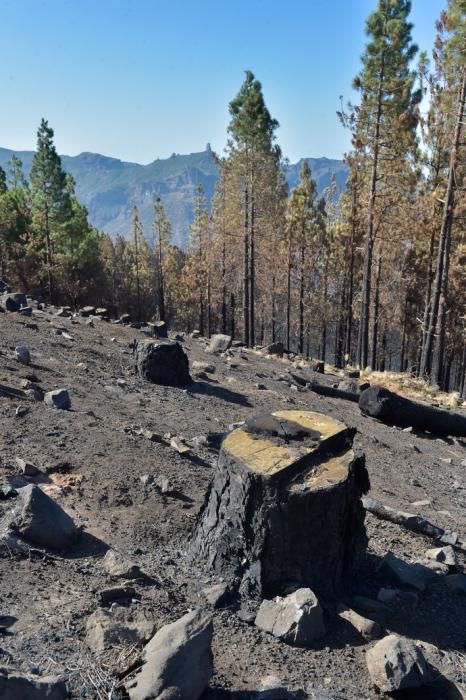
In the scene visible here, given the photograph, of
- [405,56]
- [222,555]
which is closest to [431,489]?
[222,555]

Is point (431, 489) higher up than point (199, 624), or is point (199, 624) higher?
point (199, 624)

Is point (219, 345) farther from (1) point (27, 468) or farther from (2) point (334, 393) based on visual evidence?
(1) point (27, 468)

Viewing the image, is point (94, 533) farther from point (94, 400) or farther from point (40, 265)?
point (40, 265)

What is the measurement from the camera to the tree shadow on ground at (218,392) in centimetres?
1165

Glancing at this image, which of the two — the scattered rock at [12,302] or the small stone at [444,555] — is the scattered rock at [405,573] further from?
the scattered rock at [12,302]

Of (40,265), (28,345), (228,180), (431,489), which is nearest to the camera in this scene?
(431,489)

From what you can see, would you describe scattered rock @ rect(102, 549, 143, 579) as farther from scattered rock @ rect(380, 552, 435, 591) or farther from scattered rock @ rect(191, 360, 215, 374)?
scattered rock @ rect(191, 360, 215, 374)

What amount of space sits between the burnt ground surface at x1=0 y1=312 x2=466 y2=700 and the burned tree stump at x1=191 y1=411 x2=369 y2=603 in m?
0.29

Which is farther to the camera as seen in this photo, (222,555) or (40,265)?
(40,265)

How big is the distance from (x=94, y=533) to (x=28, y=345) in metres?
7.64

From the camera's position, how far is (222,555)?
15.3 feet

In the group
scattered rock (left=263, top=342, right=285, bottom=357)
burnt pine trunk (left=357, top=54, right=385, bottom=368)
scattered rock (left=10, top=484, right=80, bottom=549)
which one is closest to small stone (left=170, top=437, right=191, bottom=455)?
scattered rock (left=10, top=484, right=80, bottom=549)

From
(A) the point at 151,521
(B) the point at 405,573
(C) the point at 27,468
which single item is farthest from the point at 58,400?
(B) the point at 405,573

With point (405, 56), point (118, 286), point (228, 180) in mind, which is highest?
point (405, 56)
